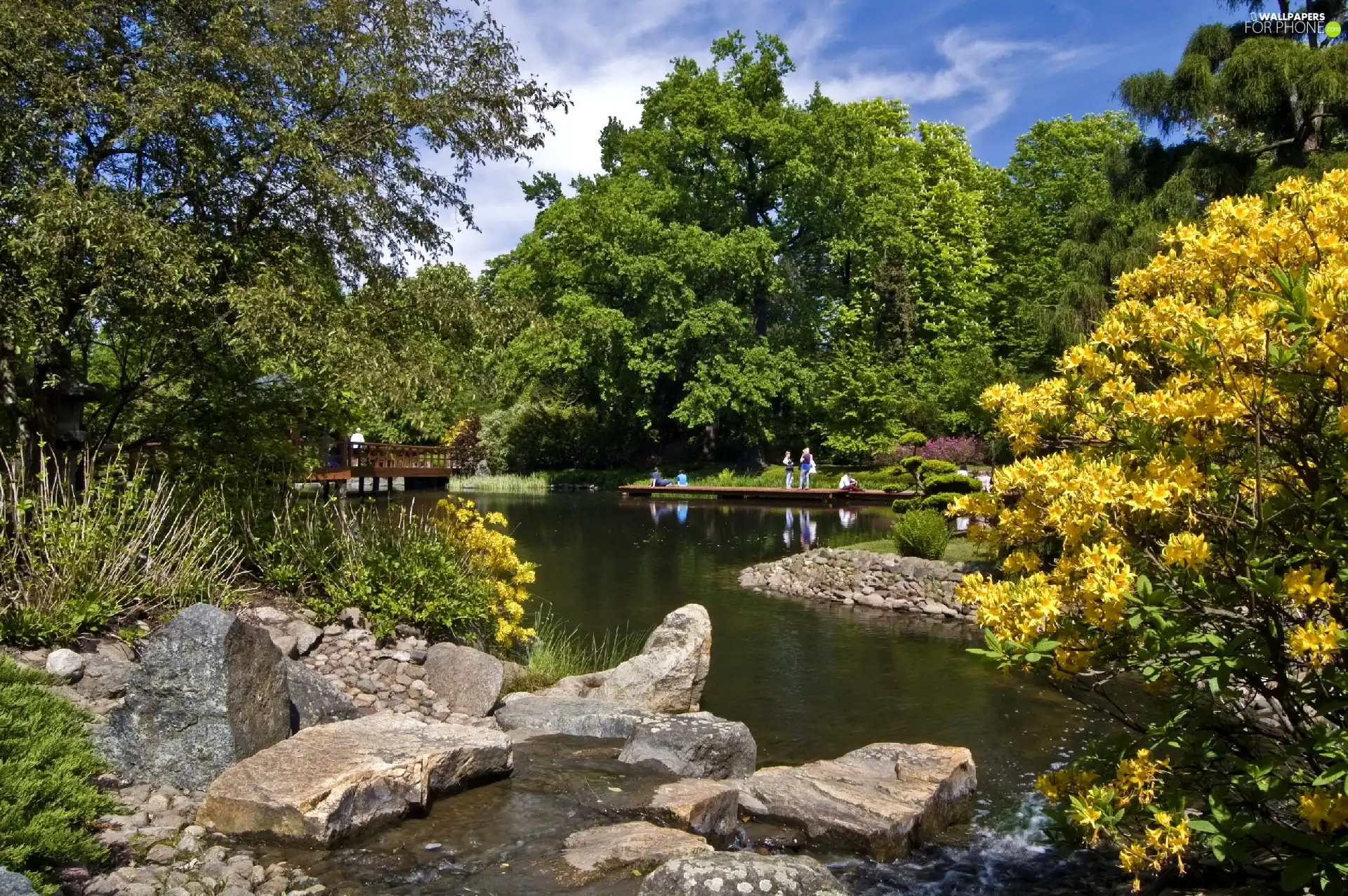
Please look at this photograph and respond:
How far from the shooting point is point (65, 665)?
5.91 meters

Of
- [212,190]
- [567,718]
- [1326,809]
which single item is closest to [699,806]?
[567,718]

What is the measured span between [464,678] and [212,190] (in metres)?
4.61

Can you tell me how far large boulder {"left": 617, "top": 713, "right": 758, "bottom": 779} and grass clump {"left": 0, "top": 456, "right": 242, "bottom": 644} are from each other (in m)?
3.36

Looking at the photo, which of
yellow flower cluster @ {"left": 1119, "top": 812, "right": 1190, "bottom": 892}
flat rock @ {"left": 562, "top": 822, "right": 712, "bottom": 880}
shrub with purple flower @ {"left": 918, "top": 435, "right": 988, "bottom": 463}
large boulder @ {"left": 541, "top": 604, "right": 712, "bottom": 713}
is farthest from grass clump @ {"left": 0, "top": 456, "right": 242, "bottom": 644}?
shrub with purple flower @ {"left": 918, "top": 435, "right": 988, "bottom": 463}

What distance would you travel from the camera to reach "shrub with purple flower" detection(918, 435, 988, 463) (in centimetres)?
3238

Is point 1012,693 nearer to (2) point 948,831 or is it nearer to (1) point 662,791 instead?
(2) point 948,831

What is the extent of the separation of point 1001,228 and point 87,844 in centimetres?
3876

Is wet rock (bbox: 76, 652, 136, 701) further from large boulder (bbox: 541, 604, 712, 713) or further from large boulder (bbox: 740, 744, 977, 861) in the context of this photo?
large boulder (bbox: 740, 744, 977, 861)

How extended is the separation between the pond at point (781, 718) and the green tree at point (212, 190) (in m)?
3.81

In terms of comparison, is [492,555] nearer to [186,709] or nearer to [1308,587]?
[186,709]

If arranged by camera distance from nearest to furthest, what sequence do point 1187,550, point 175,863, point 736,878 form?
point 1187,550
point 736,878
point 175,863

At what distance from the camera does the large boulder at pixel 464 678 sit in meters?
7.52

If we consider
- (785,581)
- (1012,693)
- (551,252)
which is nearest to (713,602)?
(785,581)

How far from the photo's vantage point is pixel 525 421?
4244cm
